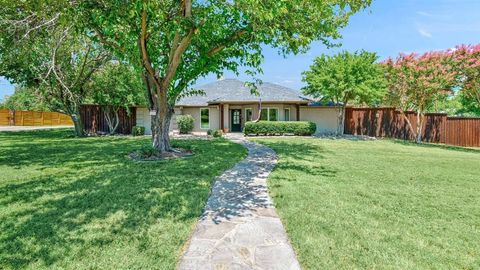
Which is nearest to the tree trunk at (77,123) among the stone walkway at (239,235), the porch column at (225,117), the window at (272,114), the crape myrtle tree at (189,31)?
the porch column at (225,117)

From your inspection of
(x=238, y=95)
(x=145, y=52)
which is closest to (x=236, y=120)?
(x=238, y=95)

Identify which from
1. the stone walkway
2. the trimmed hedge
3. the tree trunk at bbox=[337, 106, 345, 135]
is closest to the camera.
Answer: the stone walkway

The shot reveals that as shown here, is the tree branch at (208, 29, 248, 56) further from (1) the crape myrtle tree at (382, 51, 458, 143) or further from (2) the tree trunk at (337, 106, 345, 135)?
(2) the tree trunk at (337, 106, 345, 135)

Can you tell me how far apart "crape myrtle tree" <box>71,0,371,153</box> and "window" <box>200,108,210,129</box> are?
12150 mm

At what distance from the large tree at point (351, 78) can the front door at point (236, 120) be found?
6.64 meters

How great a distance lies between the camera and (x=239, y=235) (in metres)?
3.91

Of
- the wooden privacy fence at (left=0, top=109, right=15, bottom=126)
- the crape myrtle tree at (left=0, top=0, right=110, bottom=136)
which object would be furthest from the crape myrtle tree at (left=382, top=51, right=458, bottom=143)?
the wooden privacy fence at (left=0, top=109, right=15, bottom=126)

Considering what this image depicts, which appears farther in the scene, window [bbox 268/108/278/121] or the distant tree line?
window [bbox 268/108/278/121]

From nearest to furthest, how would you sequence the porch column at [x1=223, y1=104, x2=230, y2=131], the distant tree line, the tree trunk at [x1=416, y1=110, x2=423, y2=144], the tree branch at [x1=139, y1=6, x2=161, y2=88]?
the tree branch at [x1=139, y1=6, x2=161, y2=88], the distant tree line, the tree trunk at [x1=416, y1=110, x2=423, y2=144], the porch column at [x1=223, y1=104, x2=230, y2=131]

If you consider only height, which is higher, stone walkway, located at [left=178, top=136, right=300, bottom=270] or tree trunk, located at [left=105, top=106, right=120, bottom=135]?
tree trunk, located at [left=105, top=106, right=120, bottom=135]

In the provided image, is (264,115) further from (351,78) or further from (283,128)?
(351,78)

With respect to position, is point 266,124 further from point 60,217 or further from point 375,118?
point 60,217

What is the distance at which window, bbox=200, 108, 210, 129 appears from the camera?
24.1 metres

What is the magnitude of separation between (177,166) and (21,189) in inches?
145
